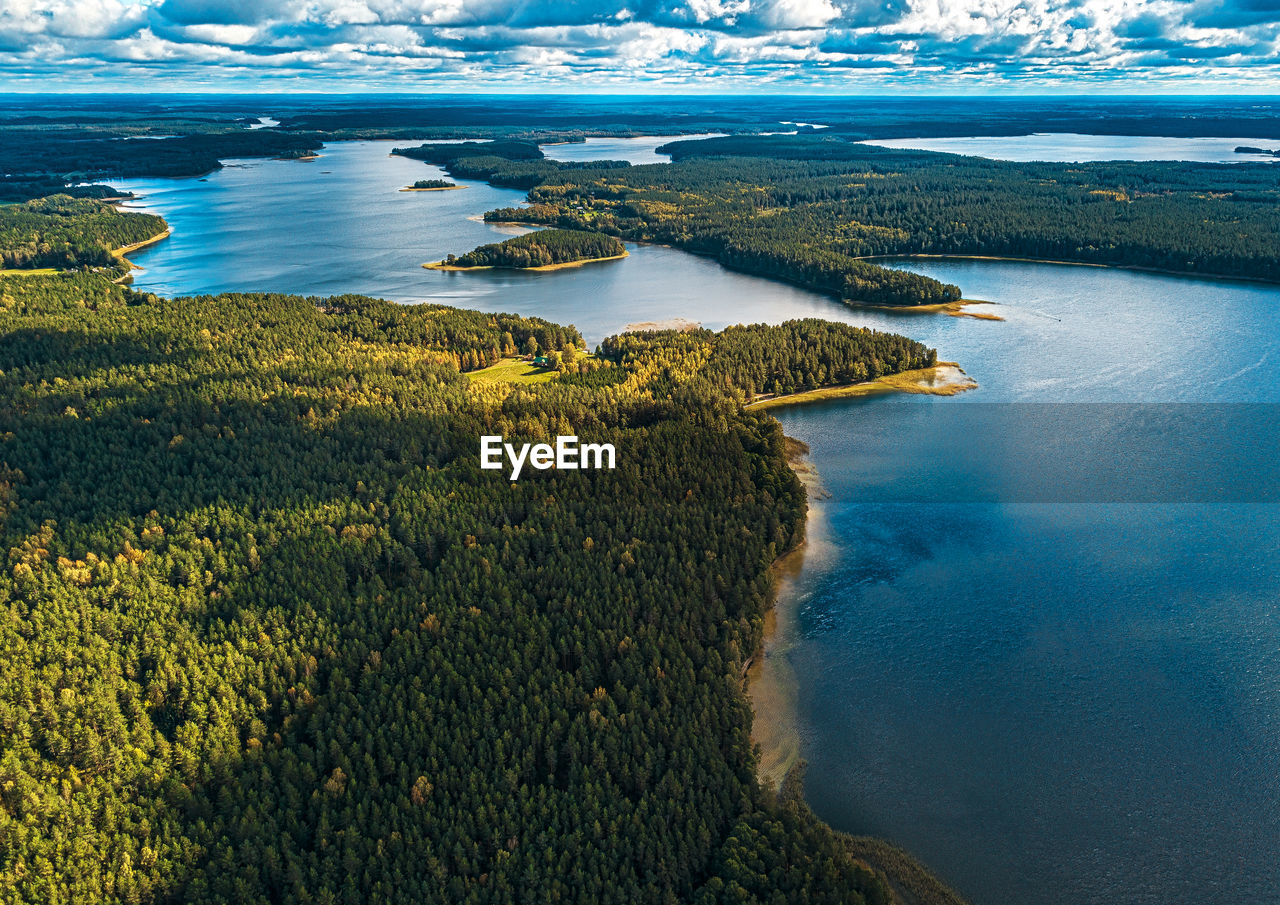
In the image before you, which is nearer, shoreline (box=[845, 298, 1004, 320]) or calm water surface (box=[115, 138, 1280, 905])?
calm water surface (box=[115, 138, 1280, 905])

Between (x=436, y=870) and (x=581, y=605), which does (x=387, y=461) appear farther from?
(x=436, y=870)

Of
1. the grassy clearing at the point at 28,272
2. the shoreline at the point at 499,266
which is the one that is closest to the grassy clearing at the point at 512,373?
the shoreline at the point at 499,266

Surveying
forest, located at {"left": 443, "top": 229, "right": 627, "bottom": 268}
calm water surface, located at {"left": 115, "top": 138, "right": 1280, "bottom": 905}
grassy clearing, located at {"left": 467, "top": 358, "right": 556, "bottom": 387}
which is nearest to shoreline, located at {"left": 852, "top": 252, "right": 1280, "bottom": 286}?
forest, located at {"left": 443, "top": 229, "right": 627, "bottom": 268}

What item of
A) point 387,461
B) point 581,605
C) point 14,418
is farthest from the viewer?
point 14,418

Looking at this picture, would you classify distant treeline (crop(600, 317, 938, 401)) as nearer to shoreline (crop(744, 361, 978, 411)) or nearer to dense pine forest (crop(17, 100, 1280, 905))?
shoreline (crop(744, 361, 978, 411))

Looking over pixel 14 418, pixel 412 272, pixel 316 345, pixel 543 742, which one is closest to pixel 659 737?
pixel 543 742
